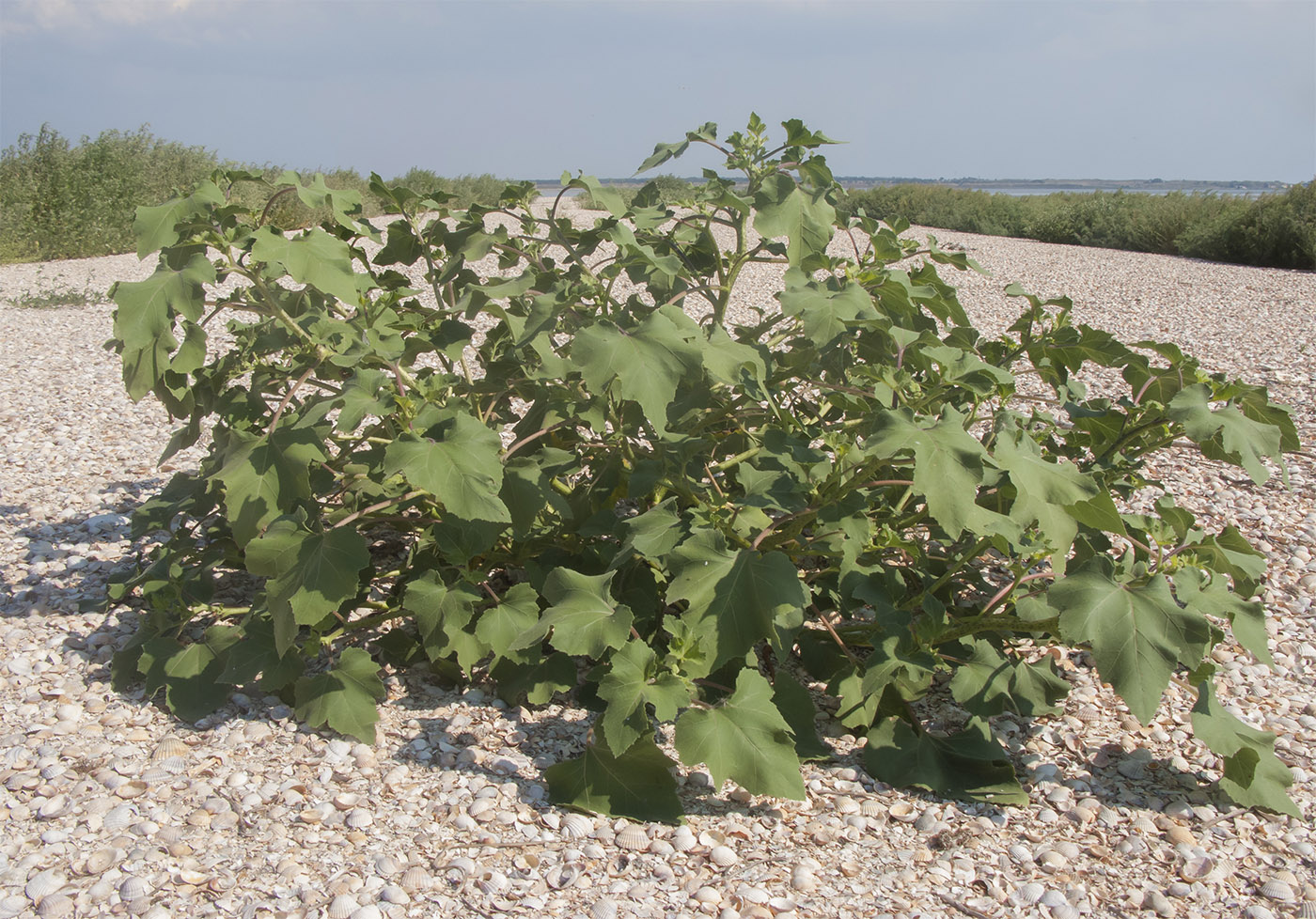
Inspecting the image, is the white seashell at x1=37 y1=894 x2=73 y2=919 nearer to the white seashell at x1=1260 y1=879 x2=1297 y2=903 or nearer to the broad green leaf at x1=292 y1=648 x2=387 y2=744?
the broad green leaf at x1=292 y1=648 x2=387 y2=744

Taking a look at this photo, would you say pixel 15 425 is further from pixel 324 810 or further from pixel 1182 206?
pixel 1182 206

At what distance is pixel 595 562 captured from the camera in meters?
2.37

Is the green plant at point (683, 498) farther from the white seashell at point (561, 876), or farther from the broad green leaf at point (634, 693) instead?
the white seashell at point (561, 876)

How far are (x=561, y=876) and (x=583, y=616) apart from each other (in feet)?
1.64

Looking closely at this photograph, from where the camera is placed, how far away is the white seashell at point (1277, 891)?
1.71m

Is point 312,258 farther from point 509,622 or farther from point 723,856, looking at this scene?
point 723,856

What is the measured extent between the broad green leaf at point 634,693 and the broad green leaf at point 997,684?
2.06ft

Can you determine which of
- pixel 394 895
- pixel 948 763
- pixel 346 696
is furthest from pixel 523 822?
pixel 948 763

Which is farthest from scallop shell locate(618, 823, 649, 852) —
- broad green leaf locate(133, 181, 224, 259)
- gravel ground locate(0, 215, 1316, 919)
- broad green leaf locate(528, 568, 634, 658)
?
broad green leaf locate(133, 181, 224, 259)

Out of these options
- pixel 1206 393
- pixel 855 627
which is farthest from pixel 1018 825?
pixel 1206 393

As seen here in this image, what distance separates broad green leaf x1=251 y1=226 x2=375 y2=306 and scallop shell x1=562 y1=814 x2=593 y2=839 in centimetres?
122

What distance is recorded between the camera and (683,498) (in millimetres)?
2533

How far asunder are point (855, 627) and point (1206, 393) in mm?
949

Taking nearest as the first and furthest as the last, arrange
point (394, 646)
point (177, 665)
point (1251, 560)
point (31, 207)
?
point (1251, 560)
point (177, 665)
point (394, 646)
point (31, 207)
